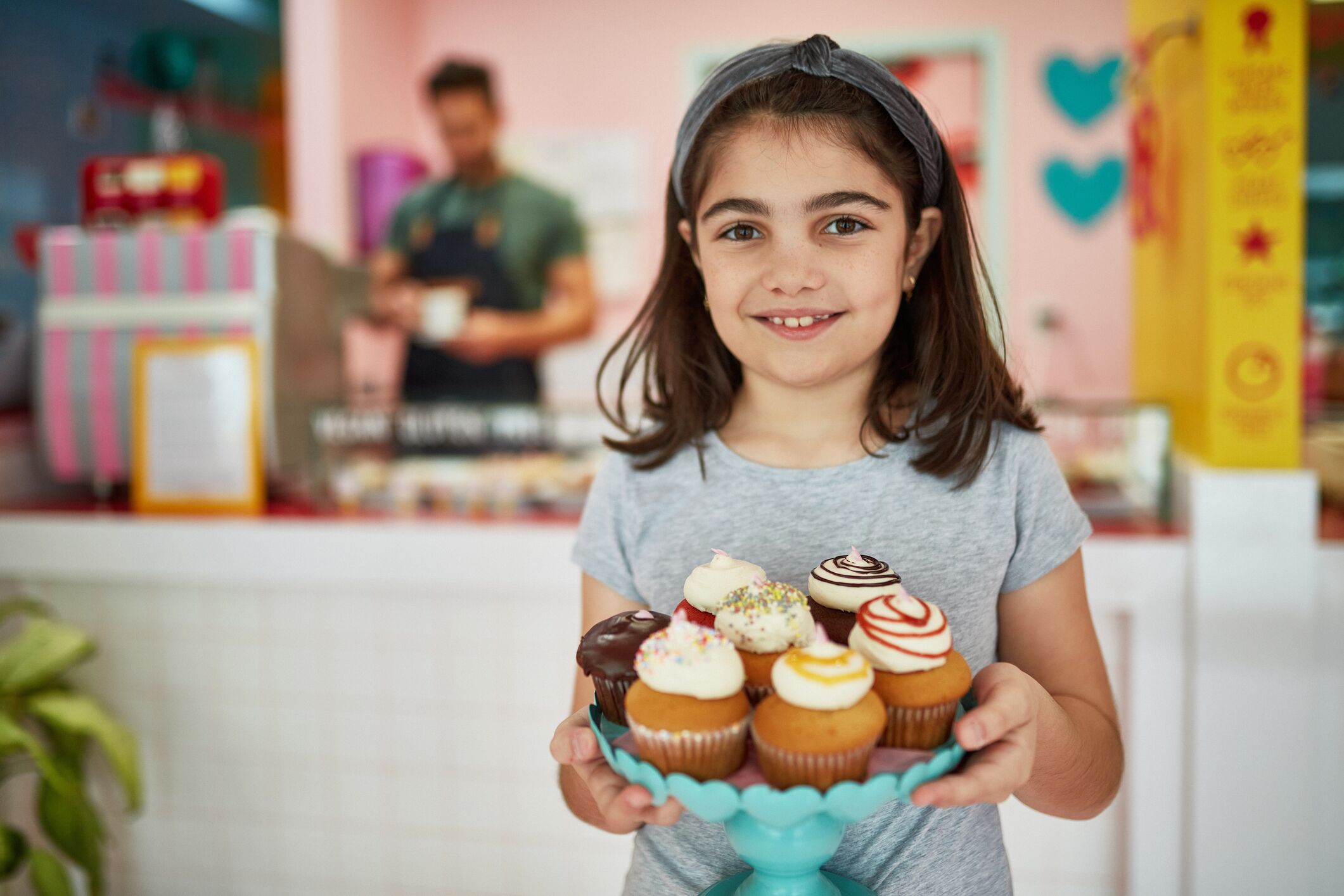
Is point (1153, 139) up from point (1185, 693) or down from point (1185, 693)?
up

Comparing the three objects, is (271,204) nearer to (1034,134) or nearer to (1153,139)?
(1034,134)

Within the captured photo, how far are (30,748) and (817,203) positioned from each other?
1.98m

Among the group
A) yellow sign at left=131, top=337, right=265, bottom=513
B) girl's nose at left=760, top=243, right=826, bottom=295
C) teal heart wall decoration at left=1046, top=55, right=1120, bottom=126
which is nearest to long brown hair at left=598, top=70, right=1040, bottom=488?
girl's nose at left=760, top=243, right=826, bottom=295

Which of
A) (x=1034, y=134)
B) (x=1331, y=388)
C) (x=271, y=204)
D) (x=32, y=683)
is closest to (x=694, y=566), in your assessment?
(x=32, y=683)

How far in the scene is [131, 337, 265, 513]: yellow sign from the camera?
7.89 ft

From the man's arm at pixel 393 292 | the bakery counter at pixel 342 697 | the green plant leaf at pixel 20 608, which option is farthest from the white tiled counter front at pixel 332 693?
the man's arm at pixel 393 292

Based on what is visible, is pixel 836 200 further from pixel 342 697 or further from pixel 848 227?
pixel 342 697

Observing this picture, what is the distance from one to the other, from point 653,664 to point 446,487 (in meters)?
1.55

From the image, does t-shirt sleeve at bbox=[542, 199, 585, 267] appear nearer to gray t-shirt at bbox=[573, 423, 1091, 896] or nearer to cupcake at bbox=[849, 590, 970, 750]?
gray t-shirt at bbox=[573, 423, 1091, 896]

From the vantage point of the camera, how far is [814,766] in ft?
2.71

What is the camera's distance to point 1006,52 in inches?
189

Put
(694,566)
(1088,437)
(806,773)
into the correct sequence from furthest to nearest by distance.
→ (1088,437) → (694,566) → (806,773)

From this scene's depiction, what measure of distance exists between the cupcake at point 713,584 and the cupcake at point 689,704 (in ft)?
0.28

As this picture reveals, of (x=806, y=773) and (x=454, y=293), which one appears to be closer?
(x=806, y=773)
